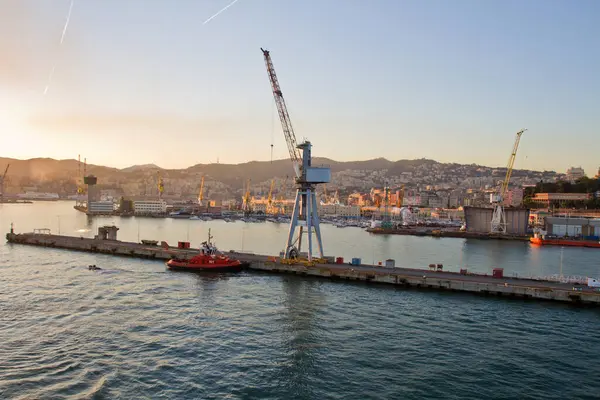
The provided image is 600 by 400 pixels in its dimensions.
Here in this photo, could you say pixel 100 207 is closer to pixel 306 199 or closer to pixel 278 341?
pixel 306 199

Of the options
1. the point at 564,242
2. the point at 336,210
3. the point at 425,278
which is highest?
the point at 336,210

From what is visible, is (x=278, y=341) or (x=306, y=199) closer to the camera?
(x=278, y=341)

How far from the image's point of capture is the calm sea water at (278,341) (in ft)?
55.7

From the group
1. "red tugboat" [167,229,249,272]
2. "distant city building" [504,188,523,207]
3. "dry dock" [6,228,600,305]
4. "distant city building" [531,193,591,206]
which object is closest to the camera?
"dry dock" [6,228,600,305]

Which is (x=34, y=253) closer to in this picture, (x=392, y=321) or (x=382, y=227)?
(x=392, y=321)

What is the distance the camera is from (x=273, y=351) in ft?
67.6

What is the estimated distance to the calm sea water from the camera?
55.7 ft

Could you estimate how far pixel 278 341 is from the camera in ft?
72.2

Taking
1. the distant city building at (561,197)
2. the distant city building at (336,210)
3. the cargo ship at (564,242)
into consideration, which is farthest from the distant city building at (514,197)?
the cargo ship at (564,242)

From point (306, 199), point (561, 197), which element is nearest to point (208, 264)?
point (306, 199)

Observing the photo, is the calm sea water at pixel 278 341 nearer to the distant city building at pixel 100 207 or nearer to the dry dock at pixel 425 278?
the dry dock at pixel 425 278

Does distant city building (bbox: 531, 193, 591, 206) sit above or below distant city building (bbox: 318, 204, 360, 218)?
above

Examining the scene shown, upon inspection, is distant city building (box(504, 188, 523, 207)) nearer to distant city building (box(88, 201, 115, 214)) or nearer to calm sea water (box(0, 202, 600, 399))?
distant city building (box(88, 201, 115, 214))

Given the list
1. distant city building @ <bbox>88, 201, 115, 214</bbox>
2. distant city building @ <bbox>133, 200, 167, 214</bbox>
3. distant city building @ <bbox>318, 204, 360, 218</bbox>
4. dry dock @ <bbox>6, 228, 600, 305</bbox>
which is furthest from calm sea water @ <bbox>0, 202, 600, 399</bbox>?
distant city building @ <bbox>318, 204, 360, 218</bbox>
